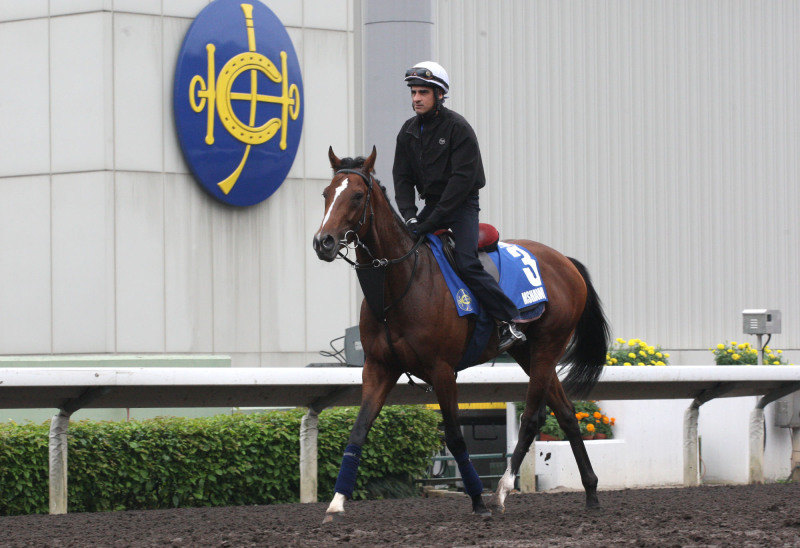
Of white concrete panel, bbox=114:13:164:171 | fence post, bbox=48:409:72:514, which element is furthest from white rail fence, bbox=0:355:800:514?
white concrete panel, bbox=114:13:164:171

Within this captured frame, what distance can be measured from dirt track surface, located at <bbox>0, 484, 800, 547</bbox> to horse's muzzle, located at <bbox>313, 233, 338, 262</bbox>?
1322 millimetres

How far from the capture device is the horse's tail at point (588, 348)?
27.8 ft

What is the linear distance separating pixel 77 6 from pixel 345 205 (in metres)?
9.06

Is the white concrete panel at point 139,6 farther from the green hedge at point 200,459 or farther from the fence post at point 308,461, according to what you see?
the fence post at point 308,461

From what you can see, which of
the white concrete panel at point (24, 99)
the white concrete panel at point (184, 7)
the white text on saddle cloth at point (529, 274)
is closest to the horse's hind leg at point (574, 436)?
the white text on saddle cloth at point (529, 274)

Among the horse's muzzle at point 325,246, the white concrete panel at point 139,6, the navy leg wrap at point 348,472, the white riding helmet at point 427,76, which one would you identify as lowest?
the navy leg wrap at point 348,472

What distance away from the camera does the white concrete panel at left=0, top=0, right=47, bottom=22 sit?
14414mm

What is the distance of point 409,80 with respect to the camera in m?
6.97

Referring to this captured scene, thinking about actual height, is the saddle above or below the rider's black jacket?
below

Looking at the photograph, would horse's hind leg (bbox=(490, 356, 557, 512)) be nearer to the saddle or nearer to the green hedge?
the saddle

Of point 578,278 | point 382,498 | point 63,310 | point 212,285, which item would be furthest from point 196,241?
point 578,278

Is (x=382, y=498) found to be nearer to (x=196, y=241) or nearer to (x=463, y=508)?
(x=463, y=508)

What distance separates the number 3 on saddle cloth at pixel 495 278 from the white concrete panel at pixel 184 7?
7.95 m

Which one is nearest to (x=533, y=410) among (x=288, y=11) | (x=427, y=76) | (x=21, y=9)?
(x=427, y=76)
